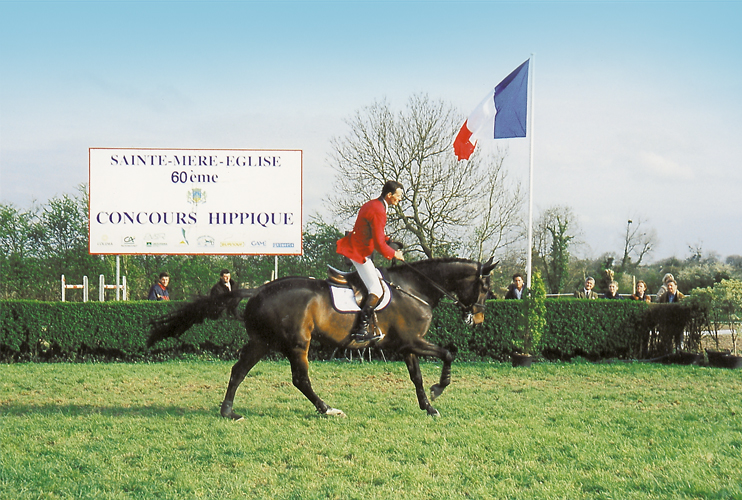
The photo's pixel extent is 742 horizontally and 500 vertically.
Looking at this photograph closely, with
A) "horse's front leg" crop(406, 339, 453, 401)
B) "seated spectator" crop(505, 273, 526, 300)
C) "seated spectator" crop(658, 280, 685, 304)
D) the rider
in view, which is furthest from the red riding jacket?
"seated spectator" crop(658, 280, 685, 304)

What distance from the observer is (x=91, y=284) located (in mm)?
21453

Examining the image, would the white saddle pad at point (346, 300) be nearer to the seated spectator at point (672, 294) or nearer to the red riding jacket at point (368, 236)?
the red riding jacket at point (368, 236)

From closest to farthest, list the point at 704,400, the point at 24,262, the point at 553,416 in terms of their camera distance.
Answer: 1. the point at 553,416
2. the point at 704,400
3. the point at 24,262

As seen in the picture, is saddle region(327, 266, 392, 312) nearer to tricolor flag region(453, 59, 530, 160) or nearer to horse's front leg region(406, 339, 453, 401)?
horse's front leg region(406, 339, 453, 401)

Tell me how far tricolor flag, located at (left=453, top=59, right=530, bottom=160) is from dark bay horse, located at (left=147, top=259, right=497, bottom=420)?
708 centimetres

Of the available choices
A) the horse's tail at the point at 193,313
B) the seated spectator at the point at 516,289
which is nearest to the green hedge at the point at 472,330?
the seated spectator at the point at 516,289

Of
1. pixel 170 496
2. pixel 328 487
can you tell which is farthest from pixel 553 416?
pixel 170 496

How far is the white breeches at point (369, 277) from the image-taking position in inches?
272

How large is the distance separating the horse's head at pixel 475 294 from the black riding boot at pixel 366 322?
1192 mm

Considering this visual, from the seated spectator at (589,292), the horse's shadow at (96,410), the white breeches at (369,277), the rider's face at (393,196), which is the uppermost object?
the rider's face at (393,196)

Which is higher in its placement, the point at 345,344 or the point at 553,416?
the point at 345,344

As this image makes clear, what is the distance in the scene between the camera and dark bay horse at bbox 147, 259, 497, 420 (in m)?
6.79

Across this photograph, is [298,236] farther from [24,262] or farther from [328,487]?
[328,487]

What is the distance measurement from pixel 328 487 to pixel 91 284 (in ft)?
63.6
